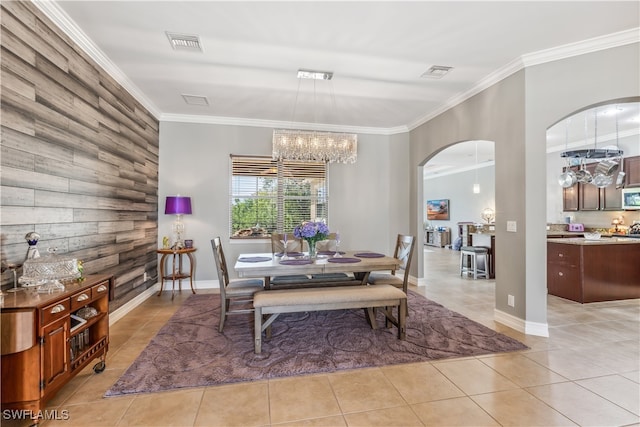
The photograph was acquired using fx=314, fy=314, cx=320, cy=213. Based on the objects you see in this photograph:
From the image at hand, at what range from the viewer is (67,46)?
9.10 ft

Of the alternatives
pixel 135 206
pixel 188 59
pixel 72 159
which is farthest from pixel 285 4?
pixel 135 206

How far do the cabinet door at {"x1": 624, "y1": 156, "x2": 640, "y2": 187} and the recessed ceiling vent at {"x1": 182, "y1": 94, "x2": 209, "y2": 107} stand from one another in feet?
26.1

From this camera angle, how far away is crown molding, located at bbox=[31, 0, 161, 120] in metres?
2.49

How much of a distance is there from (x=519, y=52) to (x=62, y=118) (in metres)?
4.39

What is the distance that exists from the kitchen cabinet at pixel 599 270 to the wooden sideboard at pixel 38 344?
5.75 m

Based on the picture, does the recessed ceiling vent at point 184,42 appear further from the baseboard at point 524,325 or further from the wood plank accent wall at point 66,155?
the baseboard at point 524,325

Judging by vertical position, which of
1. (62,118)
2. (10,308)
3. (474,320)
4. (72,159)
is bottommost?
(474,320)

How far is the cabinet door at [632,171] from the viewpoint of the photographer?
→ 6.05m

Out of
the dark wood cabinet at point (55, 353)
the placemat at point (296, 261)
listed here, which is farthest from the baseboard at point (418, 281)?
the dark wood cabinet at point (55, 353)

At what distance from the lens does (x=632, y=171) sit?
616cm

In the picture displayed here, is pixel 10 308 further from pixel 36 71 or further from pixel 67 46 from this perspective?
pixel 67 46

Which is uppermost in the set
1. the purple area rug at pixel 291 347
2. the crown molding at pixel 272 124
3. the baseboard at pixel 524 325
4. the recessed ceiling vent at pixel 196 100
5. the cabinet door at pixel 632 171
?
the recessed ceiling vent at pixel 196 100

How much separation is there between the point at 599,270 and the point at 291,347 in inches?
177

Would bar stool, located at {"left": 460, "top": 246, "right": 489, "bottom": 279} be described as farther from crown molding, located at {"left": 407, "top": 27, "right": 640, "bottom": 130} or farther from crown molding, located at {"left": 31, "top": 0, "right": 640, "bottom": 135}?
→ crown molding, located at {"left": 407, "top": 27, "right": 640, "bottom": 130}
